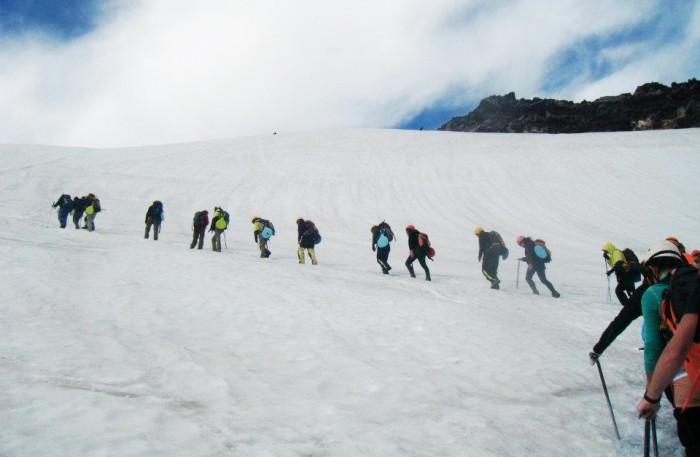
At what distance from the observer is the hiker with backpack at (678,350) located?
1952 mm

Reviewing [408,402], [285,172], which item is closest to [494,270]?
[408,402]

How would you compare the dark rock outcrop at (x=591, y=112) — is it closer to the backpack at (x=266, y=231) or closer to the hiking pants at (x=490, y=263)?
the hiking pants at (x=490, y=263)

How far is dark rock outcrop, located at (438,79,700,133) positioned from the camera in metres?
70.1

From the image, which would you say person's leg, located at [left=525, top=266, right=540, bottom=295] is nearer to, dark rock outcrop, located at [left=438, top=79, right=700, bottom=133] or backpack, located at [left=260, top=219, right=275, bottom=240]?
backpack, located at [left=260, top=219, right=275, bottom=240]

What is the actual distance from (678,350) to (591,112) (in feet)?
307

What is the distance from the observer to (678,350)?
1951 mm

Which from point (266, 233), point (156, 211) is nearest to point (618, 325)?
point (266, 233)

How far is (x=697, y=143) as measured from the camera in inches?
1234

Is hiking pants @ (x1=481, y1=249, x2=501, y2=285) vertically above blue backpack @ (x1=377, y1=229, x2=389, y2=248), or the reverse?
blue backpack @ (x1=377, y1=229, x2=389, y2=248)

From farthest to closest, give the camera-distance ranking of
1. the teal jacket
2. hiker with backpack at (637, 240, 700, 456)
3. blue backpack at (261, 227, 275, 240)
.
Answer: blue backpack at (261, 227, 275, 240) → the teal jacket → hiker with backpack at (637, 240, 700, 456)

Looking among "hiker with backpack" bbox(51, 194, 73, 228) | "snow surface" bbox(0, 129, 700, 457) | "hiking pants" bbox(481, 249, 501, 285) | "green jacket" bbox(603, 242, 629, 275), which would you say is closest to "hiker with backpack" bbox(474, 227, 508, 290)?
"hiking pants" bbox(481, 249, 501, 285)

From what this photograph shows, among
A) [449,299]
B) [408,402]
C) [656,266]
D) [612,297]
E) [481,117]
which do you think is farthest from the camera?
[481,117]

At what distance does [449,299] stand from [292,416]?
5.69m

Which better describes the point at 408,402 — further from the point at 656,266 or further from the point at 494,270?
the point at 494,270
